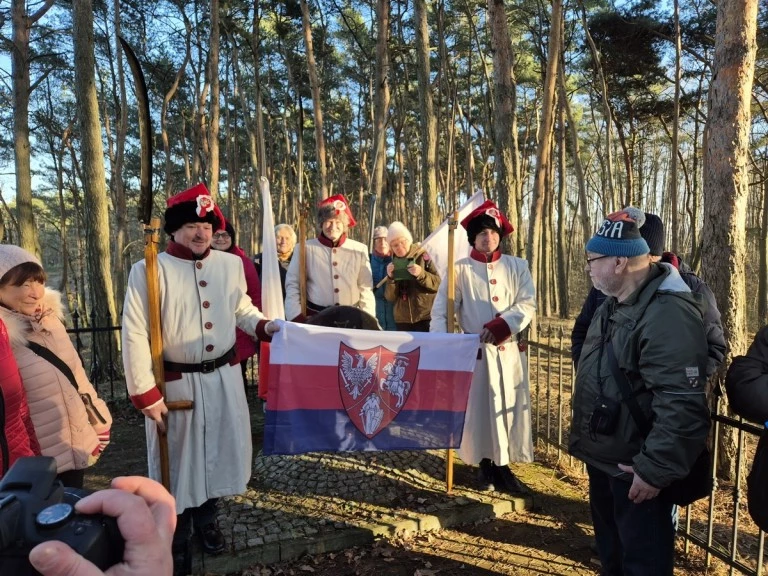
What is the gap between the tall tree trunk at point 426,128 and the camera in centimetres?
990

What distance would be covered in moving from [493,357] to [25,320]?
123 inches

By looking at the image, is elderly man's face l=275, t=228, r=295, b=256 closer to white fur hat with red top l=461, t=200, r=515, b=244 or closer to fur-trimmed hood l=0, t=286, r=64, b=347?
white fur hat with red top l=461, t=200, r=515, b=244

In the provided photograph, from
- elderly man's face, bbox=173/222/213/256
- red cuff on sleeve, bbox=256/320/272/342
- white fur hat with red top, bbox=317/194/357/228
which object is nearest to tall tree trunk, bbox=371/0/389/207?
white fur hat with red top, bbox=317/194/357/228

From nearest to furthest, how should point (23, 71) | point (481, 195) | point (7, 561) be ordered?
point (7, 561), point (481, 195), point (23, 71)

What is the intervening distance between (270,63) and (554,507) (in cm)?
2529

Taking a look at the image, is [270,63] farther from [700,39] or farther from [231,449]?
[231,449]

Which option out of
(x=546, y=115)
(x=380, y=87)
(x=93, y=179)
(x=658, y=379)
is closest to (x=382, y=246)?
(x=93, y=179)

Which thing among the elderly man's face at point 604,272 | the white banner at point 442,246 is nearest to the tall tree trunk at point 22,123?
the white banner at point 442,246

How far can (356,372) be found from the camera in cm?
370

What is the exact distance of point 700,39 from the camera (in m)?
15.4

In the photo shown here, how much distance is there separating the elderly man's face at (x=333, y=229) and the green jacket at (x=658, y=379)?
2898mm

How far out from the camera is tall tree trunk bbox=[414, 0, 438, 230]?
9898mm

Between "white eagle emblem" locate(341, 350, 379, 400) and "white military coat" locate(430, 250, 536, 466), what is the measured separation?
2.68ft

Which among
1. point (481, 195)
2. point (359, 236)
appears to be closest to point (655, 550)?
point (481, 195)
